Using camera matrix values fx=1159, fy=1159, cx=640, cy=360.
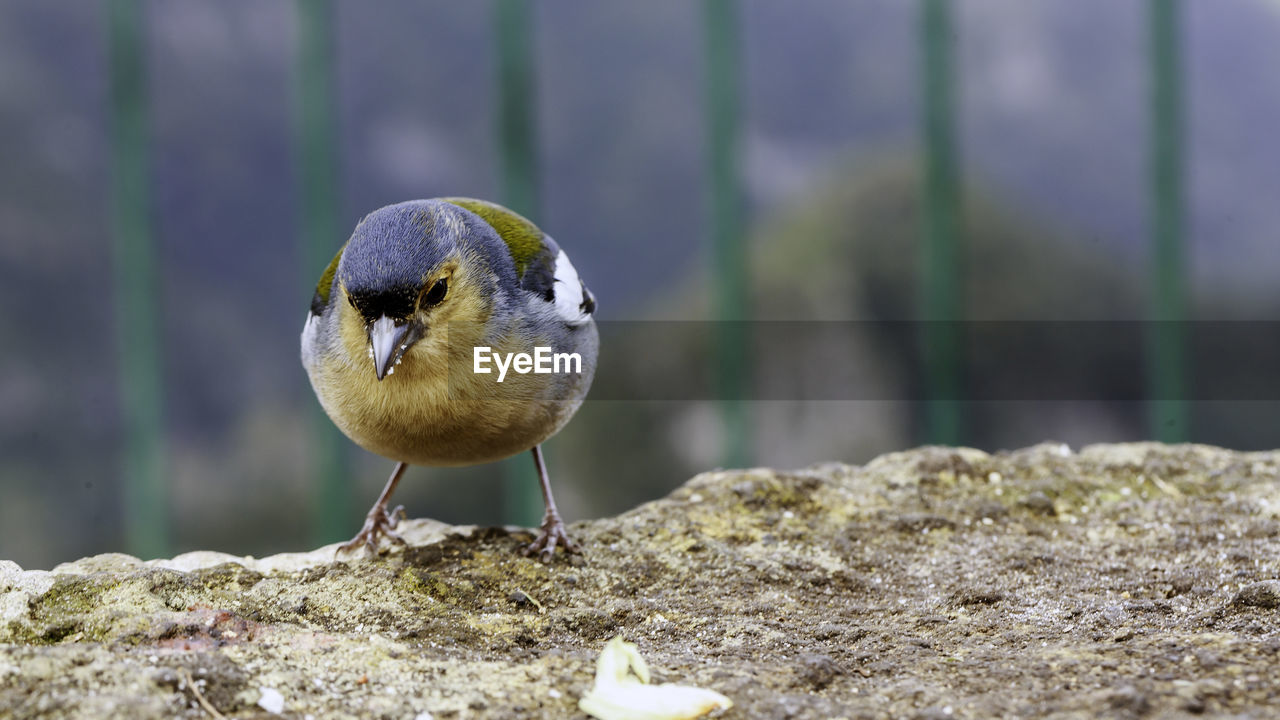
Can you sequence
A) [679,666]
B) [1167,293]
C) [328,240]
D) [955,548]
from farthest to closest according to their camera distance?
1. [1167,293]
2. [328,240]
3. [955,548]
4. [679,666]

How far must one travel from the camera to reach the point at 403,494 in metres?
5.55

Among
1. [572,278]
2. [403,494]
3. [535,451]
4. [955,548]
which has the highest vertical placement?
[572,278]

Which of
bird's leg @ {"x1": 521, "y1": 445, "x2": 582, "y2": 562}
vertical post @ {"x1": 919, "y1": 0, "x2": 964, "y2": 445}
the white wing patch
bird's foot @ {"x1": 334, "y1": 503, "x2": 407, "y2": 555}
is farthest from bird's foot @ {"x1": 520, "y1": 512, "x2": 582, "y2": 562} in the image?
vertical post @ {"x1": 919, "y1": 0, "x2": 964, "y2": 445}

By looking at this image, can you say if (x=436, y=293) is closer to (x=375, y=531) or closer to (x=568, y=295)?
(x=568, y=295)

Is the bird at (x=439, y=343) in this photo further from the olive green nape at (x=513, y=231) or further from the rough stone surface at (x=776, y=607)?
the rough stone surface at (x=776, y=607)

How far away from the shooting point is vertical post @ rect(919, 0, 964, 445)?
5.98 m

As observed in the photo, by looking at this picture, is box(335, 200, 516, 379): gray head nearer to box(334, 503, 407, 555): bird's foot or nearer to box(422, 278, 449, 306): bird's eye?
box(422, 278, 449, 306): bird's eye

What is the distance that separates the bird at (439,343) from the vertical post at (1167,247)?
13.9ft

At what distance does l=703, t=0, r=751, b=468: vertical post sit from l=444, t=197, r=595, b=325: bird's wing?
222cm

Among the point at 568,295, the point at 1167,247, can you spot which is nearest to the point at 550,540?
the point at 568,295

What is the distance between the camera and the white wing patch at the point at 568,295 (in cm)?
330

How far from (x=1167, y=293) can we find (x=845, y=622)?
4.40m

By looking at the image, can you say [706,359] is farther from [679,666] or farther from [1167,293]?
[679,666]

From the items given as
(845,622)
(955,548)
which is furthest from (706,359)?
(845,622)
